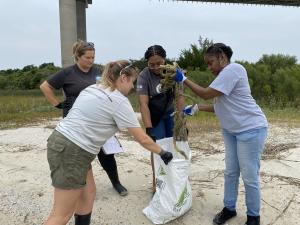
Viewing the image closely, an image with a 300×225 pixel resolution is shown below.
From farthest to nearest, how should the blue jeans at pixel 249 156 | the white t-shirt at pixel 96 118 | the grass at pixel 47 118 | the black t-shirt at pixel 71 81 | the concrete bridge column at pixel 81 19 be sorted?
the concrete bridge column at pixel 81 19 < the grass at pixel 47 118 < the black t-shirt at pixel 71 81 < the blue jeans at pixel 249 156 < the white t-shirt at pixel 96 118

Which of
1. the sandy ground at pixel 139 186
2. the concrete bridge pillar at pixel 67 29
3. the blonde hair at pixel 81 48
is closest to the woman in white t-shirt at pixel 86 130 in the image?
the blonde hair at pixel 81 48

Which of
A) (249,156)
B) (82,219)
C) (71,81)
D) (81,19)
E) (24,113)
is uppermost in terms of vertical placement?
(81,19)

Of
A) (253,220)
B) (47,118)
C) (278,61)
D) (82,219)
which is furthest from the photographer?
(278,61)

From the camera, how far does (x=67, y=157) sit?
8.73 feet

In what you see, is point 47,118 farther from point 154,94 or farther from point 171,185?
point 171,185

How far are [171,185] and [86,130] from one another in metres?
1.24

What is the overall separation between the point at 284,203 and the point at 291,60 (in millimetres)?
18120

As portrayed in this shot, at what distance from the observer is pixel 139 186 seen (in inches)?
182

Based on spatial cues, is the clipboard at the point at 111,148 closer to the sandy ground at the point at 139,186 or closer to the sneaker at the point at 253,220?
the sandy ground at the point at 139,186

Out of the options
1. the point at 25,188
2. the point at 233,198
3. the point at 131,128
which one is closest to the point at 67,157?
the point at 131,128

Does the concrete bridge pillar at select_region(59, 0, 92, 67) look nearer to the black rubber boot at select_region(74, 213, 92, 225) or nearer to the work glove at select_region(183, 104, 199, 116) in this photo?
the work glove at select_region(183, 104, 199, 116)

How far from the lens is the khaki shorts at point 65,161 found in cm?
265

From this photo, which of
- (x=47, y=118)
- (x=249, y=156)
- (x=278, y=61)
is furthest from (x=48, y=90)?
(x=278, y=61)

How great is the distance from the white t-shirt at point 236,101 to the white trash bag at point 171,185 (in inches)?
19.8
